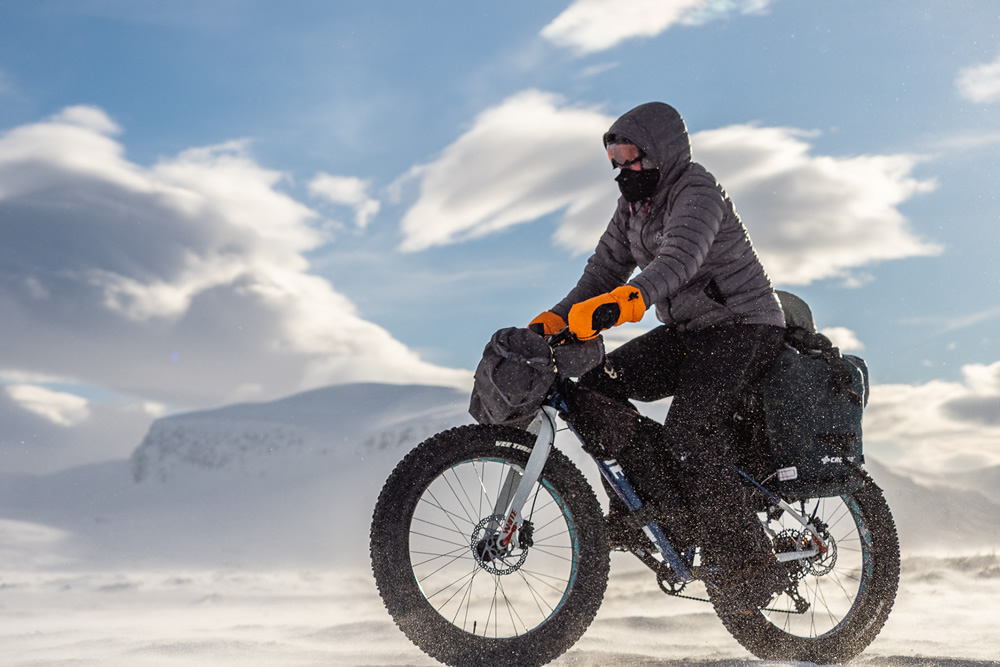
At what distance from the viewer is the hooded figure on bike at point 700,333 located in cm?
372

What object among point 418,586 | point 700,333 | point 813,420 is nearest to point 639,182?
point 700,333

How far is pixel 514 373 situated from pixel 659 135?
137 centimetres

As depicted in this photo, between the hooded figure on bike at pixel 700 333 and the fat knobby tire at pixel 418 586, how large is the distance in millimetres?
304

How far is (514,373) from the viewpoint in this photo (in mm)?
3373

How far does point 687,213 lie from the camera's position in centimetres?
364

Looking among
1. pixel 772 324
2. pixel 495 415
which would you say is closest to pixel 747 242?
pixel 772 324

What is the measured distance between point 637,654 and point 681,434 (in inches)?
61.3

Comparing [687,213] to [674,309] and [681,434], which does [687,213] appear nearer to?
[674,309]

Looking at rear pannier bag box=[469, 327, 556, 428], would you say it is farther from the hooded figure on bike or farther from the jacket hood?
the jacket hood

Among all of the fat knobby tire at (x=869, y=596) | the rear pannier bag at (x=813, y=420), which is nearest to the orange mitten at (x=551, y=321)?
the rear pannier bag at (x=813, y=420)

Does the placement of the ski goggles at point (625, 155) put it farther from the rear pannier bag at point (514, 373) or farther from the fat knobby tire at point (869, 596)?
the fat knobby tire at point (869, 596)

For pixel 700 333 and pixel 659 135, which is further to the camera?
pixel 700 333

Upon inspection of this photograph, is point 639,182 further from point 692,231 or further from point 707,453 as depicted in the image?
point 707,453

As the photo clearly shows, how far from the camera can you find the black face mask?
387 cm
